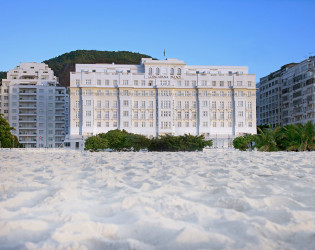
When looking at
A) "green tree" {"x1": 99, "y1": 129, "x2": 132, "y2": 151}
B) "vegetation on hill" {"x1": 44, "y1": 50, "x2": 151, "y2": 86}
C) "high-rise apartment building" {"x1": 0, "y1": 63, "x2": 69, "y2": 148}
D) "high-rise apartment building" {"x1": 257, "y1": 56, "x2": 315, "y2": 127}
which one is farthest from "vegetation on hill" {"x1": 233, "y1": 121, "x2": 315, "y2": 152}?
"vegetation on hill" {"x1": 44, "y1": 50, "x2": 151, "y2": 86}

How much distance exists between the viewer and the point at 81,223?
13.6 ft

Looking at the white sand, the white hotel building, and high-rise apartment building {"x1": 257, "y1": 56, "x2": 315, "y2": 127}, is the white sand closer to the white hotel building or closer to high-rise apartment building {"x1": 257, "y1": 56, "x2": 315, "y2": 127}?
the white hotel building

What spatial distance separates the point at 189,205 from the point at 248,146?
50.5 m

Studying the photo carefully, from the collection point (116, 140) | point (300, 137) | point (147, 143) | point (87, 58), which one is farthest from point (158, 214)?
point (87, 58)

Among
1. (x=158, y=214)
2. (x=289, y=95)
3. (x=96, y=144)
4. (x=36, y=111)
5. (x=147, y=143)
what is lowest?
(x=96, y=144)

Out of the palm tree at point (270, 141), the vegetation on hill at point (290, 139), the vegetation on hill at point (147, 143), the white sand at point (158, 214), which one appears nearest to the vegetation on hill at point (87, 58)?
the vegetation on hill at point (147, 143)

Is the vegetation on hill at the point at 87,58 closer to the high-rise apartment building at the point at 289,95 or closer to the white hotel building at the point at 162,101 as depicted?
the high-rise apartment building at the point at 289,95

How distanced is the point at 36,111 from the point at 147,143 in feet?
190

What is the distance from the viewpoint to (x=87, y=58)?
622 ft

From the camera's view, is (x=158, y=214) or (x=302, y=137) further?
(x=302, y=137)

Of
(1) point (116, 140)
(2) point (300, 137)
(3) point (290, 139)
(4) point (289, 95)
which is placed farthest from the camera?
(4) point (289, 95)

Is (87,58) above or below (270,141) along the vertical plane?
above

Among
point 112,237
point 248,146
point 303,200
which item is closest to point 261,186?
point 303,200

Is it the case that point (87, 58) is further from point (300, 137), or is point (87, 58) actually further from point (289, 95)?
point (300, 137)
